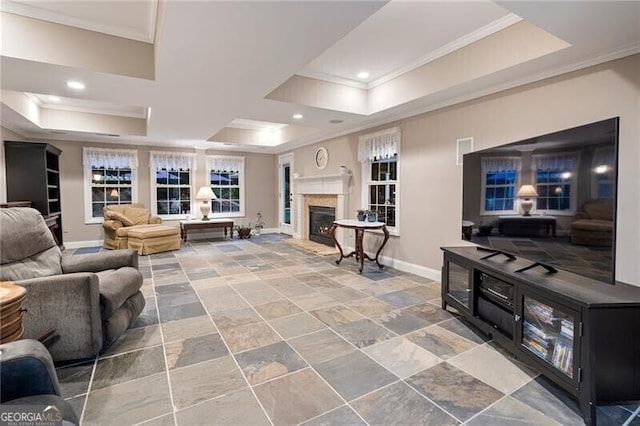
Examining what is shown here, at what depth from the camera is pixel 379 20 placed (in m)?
2.63

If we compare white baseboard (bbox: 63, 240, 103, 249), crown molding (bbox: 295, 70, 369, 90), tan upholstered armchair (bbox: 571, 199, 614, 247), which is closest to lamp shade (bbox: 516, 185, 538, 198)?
tan upholstered armchair (bbox: 571, 199, 614, 247)

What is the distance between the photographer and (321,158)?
6469 mm

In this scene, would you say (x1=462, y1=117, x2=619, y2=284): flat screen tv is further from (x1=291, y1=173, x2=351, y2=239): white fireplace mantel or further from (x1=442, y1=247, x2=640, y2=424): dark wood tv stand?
(x1=291, y1=173, x2=351, y2=239): white fireplace mantel

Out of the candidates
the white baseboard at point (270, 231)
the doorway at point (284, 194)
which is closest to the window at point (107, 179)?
the white baseboard at point (270, 231)

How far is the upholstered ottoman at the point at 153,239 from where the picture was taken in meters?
5.60

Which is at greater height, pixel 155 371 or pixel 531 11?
pixel 531 11

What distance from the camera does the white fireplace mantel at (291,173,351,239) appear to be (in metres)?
5.68

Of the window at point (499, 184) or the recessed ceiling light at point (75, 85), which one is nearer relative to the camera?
the window at point (499, 184)

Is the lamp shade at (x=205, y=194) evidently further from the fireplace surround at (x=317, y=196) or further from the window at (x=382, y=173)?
the window at (x=382, y=173)

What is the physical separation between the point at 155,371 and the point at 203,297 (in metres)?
1.42

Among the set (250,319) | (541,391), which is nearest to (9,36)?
(250,319)

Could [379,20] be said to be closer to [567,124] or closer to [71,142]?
[567,124]

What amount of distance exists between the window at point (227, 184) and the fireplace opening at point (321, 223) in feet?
7.53

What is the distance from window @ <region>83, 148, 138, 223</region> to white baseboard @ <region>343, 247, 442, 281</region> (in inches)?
231
